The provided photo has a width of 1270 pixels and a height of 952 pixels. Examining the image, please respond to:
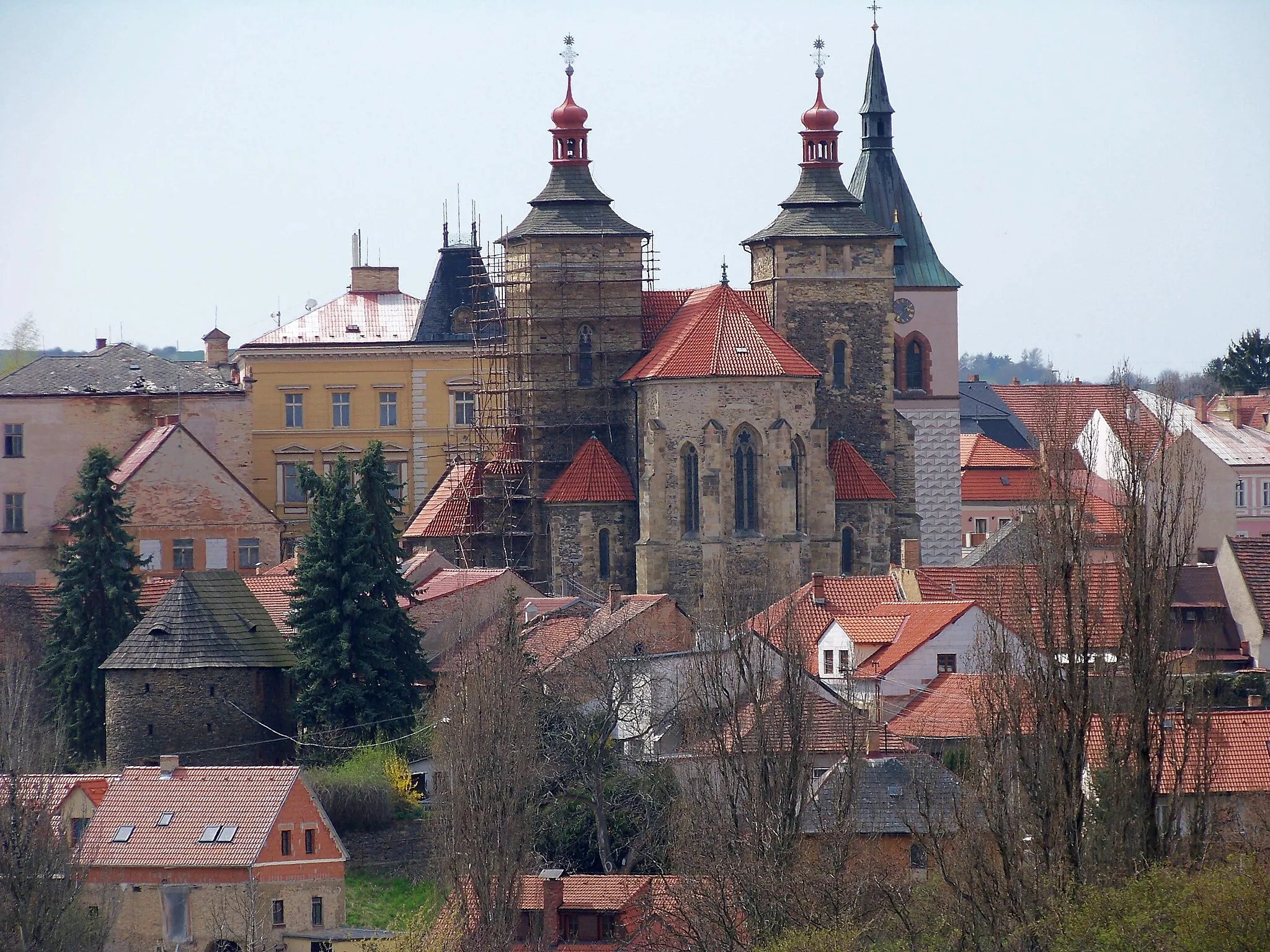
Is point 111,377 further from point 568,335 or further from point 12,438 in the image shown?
point 568,335

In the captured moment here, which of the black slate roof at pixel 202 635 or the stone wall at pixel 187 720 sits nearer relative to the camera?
the stone wall at pixel 187 720

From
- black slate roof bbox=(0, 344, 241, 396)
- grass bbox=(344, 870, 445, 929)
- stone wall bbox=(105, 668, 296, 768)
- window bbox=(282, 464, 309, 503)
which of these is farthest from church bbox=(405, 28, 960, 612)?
grass bbox=(344, 870, 445, 929)

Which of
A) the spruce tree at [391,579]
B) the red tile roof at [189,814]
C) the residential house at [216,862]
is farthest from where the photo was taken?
the spruce tree at [391,579]

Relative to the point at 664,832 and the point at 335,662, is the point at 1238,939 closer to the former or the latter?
the point at 664,832

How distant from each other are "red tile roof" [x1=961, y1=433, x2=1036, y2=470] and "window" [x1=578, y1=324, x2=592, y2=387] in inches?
1427

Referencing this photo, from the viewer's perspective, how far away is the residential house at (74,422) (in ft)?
281

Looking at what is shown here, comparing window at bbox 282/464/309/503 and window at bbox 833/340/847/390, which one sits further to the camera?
window at bbox 282/464/309/503

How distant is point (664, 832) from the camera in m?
56.5

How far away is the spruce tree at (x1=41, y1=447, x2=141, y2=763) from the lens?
65000 millimetres

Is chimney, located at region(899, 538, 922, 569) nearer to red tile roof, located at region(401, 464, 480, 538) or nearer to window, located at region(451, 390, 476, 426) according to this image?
red tile roof, located at region(401, 464, 480, 538)

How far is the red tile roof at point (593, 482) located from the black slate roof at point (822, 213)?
767 cm

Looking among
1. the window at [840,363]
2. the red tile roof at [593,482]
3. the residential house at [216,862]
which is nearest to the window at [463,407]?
the red tile roof at [593,482]

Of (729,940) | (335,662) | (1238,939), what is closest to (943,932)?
(729,940)

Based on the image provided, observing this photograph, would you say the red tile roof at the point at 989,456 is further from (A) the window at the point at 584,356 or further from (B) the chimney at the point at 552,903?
(B) the chimney at the point at 552,903
